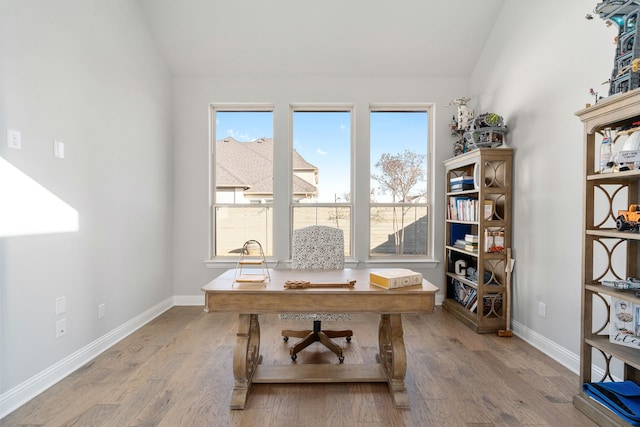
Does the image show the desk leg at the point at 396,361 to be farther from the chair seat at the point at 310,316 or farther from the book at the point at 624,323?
the book at the point at 624,323

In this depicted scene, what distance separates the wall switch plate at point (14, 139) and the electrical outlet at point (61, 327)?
46.2 inches

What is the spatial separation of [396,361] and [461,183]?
2217 mm

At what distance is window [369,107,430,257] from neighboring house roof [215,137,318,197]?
0.83 metres

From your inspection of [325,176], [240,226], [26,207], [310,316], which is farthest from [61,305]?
[325,176]

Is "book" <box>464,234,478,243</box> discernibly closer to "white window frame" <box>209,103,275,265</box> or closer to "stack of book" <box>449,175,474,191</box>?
"stack of book" <box>449,175,474,191</box>

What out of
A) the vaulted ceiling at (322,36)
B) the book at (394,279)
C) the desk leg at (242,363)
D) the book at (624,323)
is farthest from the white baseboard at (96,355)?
the vaulted ceiling at (322,36)

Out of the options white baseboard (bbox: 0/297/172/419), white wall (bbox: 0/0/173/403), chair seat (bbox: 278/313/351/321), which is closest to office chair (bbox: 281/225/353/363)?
chair seat (bbox: 278/313/351/321)

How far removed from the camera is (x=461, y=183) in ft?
12.1

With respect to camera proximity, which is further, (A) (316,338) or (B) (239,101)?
(B) (239,101)

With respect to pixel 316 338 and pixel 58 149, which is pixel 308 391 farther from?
pixel 58 149

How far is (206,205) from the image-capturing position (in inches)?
166

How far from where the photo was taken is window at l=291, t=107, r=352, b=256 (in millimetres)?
4316

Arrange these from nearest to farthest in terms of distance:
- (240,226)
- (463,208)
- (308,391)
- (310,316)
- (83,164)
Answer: (308,391) < (310,316) < (83,164) < (463,208) < (240,226)

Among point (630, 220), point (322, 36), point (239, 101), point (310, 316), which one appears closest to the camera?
point (630, 220)
